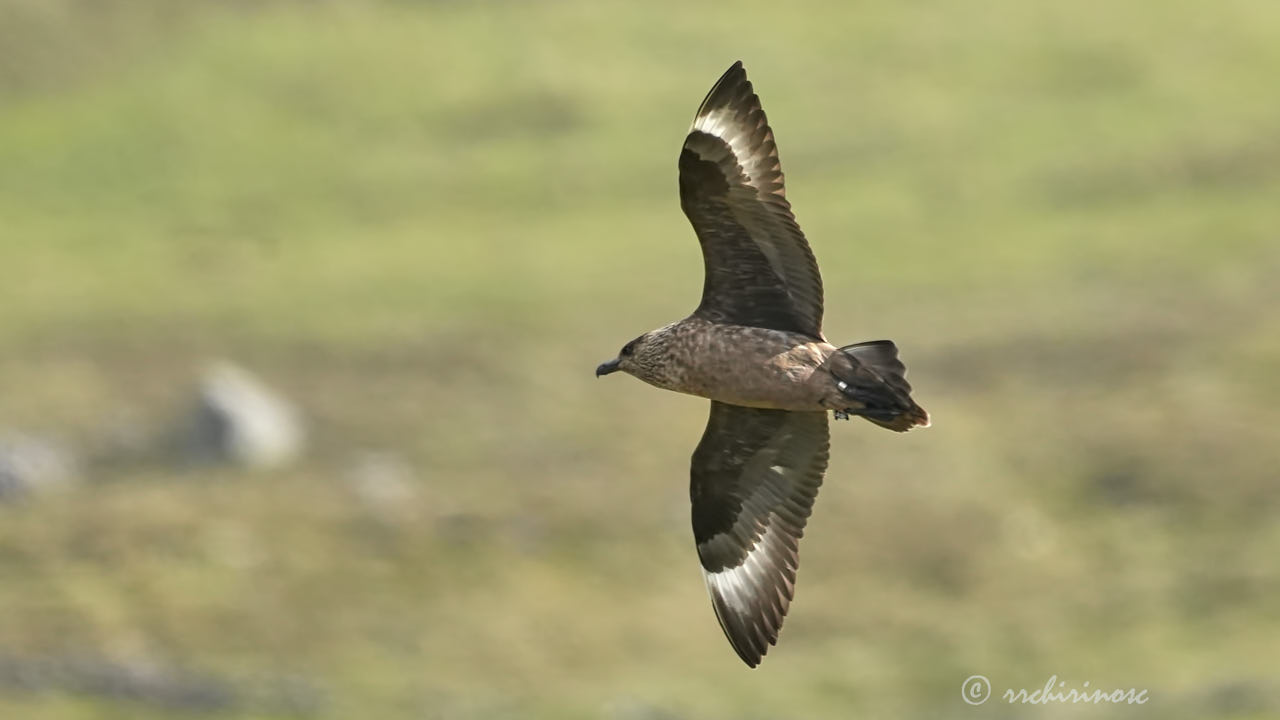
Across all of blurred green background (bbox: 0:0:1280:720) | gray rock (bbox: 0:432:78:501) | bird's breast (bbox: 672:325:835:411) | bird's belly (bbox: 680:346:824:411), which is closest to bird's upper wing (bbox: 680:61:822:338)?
bird's breast (bbox: 672:325:835:411)

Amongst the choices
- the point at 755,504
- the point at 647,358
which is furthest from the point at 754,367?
the point at 755,504

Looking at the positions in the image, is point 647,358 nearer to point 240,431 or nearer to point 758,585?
point 758,585

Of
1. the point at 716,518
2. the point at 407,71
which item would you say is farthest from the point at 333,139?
the point at 716,518

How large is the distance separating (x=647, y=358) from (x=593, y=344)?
3259 cm

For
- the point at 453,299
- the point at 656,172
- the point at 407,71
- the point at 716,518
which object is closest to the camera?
the point at 716,518

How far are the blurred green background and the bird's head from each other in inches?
708

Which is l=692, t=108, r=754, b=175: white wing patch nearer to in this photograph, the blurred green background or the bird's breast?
the bird's breast

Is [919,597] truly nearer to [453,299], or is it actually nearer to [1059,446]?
[1059,446]

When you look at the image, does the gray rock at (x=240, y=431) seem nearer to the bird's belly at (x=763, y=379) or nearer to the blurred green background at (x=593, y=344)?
the blurred green background at (x=593, y=344)

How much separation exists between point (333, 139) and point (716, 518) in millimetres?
48312

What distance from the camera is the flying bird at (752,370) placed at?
10695 millimetres

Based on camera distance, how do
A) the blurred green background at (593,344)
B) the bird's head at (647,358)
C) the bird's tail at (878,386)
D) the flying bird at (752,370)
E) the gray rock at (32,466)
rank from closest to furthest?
1. the bird's tail at (878,386)
2. the flying bird at (752,370)
3. the bird's head at (647,358)
4. the blurred green background at (593,344)
5. the gray rock at (32,466)

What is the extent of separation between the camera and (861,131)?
58.8 m

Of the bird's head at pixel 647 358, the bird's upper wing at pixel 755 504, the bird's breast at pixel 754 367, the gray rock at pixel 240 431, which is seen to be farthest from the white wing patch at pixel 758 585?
the gray rock at pixel 240 431
